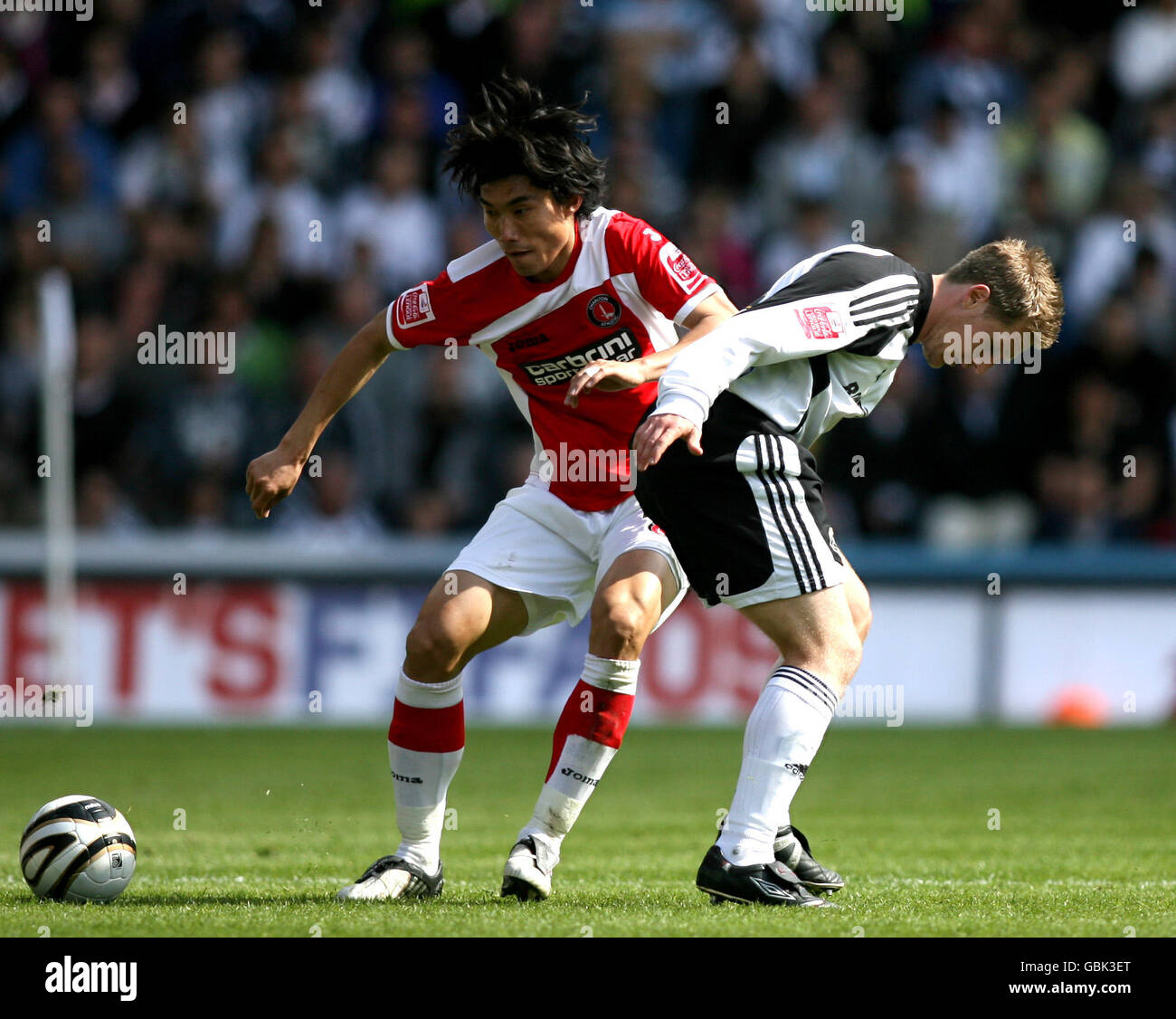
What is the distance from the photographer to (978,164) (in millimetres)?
13539

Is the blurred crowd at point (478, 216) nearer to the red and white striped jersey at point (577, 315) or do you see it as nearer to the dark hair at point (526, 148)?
the red and white striped jersey at point (577, 315)

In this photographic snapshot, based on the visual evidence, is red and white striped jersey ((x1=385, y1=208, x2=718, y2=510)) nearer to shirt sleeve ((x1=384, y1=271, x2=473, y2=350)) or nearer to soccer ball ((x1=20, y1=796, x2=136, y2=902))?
shirt sleeve ((x1=384, y1=271, x2=473, y2=350))

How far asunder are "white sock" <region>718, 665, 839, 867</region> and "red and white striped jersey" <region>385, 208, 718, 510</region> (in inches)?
43.6

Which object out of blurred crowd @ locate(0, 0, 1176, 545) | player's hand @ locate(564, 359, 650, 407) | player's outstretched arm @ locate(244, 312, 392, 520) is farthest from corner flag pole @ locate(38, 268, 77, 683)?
player's hand @ locate(564, 359, 650, 407)

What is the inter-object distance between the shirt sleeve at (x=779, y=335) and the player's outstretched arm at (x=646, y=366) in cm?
14

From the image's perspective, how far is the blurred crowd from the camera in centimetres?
1243

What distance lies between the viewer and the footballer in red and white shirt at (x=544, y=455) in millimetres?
5172

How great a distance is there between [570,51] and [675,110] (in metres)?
0.95

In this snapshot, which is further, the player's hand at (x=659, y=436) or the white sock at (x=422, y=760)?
the white sock at (x=422, y=760)

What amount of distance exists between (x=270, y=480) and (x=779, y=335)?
63.3 inches

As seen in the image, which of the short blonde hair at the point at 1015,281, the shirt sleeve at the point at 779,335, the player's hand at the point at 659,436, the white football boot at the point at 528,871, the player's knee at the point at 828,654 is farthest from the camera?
the white football boot at the point at 528,871

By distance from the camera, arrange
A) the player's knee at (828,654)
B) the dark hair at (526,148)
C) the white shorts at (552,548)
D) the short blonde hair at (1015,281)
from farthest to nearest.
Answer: the white shorts at (552,548), the dark hair at (526,148), the short blonde hair at (1015,281), the player's knee at (828,654)

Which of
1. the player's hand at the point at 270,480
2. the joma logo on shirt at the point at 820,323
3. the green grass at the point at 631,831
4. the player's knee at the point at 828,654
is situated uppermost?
the joma logo on shirt at the point at 820,323

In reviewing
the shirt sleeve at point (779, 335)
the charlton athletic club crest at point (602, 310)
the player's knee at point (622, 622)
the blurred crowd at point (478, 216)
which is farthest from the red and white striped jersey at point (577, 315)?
the blurred crowd at point (478, 216)
